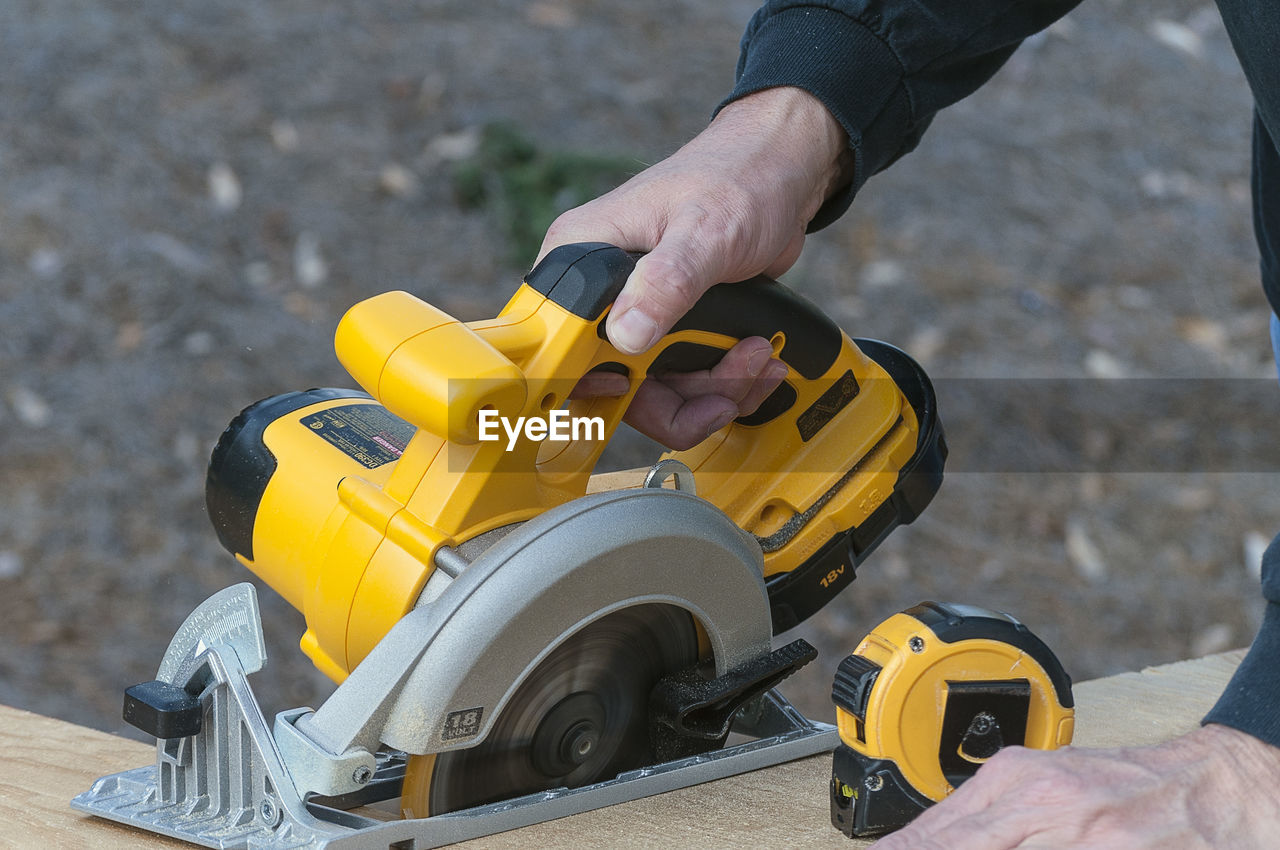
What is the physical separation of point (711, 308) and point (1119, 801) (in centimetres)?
67

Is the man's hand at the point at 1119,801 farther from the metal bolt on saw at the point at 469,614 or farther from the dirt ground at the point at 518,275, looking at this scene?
the dirt ground at the point at 518,275

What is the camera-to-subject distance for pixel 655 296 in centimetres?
125

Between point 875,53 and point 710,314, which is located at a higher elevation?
point 875,53

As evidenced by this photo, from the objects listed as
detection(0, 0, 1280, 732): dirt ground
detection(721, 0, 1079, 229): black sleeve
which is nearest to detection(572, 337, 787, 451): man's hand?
detection(721, 0, 1079, 229): black sleeve

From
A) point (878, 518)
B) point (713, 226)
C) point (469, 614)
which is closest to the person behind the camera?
point (469, 614)

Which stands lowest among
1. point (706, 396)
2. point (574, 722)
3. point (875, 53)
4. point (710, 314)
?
point (574, 722)

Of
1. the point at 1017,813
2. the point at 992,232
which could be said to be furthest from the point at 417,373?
the point at 992,232

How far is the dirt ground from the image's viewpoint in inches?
124

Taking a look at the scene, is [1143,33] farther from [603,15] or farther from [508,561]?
[508,561]

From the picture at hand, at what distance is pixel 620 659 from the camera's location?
1.30 meters

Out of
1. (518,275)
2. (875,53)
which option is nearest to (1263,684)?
(875,53)

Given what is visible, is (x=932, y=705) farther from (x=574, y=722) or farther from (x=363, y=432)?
(x=363, y=432)

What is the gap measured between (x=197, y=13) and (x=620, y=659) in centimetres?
370

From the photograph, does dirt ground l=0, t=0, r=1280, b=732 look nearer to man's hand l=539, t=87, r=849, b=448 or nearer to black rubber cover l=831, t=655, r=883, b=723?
man's hand l=539, t=87, r=849, b=448
